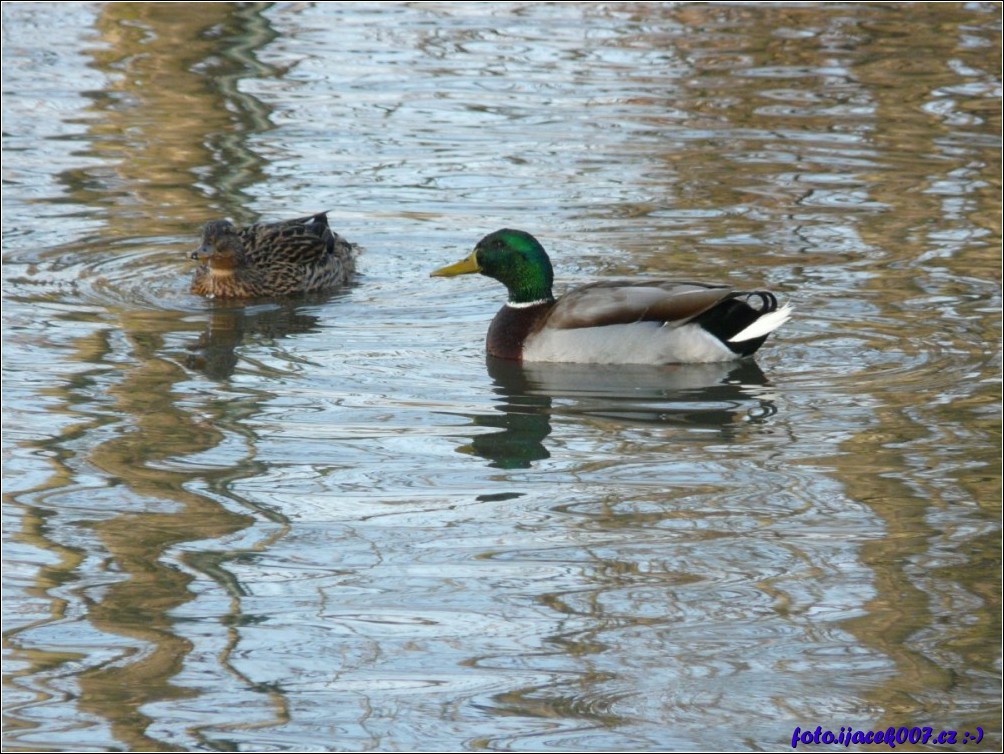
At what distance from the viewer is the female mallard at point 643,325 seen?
10.2 metres

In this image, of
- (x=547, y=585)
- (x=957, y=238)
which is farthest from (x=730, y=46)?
(x=547, y=585)

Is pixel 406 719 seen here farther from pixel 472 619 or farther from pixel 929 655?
pixel 929 655

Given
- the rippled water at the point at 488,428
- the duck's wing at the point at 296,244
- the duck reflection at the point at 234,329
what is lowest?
the duck reflection at the point at 234,329

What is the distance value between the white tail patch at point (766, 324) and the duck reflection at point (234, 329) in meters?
2.43

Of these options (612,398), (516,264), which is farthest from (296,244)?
(612,398)

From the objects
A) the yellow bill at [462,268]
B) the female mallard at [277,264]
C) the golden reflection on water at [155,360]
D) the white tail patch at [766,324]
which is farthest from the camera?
the female mallard at [277,264]

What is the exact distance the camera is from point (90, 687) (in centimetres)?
643

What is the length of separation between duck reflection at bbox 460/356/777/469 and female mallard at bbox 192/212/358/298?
1874 mm

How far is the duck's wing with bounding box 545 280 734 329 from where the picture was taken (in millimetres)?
10156

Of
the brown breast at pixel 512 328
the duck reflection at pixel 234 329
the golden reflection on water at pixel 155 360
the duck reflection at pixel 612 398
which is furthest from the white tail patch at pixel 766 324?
the golden reflection on water at pixel 155 360

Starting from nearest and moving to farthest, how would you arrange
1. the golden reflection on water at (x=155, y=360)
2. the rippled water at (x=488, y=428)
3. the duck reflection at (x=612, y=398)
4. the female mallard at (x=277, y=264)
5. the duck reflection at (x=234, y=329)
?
the rippled water at (x=488, y=428) → the golden reflection on water at (x=155, y=360) → the duck reflection at (x=612, y=398) → the duck reflection at (x=234, y=329) → the female mallard at (x=277, y=264)

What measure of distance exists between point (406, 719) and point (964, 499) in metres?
3.08

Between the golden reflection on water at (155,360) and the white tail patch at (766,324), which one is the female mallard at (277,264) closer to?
the golden reflection on water at (155,360)

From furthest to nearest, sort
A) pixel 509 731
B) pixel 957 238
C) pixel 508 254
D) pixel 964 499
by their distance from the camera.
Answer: pixel 957 238 → pixel 508 254 → pixel 964 499 → pixel 509 731
